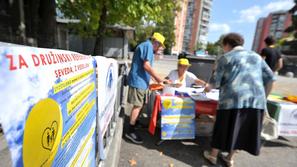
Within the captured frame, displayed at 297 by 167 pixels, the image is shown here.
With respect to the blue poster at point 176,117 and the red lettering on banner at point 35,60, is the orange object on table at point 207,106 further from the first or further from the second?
the red lettering on banner at point 35,60

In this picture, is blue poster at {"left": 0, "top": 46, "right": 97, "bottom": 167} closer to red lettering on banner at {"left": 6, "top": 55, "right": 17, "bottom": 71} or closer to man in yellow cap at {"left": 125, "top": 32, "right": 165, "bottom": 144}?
red lettering on banner at {"left": 6, "top": 55, "right": 17, "bottom": 71}

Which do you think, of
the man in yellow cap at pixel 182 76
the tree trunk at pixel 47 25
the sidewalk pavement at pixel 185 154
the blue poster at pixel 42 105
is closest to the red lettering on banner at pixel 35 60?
the blue poster at pixel 42 105

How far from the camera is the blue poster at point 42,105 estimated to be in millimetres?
646

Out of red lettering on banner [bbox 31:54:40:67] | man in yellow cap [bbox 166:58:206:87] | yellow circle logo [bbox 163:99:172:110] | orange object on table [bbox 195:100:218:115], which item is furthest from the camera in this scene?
man in yellow cap [bbox 166:58:206:87]

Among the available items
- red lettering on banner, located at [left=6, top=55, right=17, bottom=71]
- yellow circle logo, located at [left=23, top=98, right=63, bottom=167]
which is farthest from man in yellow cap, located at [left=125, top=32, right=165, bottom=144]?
red lettering on banner, located at [left=6, top=55, right=17, bottom=71]

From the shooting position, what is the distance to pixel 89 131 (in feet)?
5.16

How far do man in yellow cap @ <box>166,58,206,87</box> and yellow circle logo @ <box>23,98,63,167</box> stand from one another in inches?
118

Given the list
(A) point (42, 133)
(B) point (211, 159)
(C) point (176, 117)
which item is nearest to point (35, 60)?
(A) point (42, 133)

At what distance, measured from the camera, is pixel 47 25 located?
19.5 ft

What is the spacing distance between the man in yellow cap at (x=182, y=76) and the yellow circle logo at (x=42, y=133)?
2.98 meters

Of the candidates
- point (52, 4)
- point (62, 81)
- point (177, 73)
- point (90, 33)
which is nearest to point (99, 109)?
point (62, 81)

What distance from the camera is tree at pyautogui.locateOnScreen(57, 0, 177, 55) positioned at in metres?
5.74

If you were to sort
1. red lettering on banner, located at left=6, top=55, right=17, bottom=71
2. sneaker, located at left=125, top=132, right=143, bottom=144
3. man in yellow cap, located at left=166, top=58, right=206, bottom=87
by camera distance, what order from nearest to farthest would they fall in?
1. red lettering on banner, located at left=6, top=55, right=17, bottom=71
2. sneaker, located at left=125, top=132, right=143, bottom=144
3. man in yellow cap, located at left=166, top=58, right=206, bottom=87

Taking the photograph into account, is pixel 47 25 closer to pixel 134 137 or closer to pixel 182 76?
pixel 182 76
